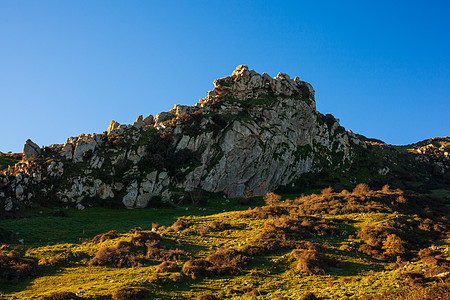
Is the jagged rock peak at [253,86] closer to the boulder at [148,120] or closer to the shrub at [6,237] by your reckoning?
the boulder at [148,120]

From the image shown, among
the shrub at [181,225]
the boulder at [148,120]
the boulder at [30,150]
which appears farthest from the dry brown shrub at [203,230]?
the boulder at [148,120]

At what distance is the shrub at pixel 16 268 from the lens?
864 inches

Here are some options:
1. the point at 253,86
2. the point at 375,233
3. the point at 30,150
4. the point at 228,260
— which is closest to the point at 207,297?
the point at 228,260

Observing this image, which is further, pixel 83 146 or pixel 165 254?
pixel 83 146

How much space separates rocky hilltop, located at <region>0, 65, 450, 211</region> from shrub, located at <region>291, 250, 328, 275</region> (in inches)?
1854

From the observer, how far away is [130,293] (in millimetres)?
17922

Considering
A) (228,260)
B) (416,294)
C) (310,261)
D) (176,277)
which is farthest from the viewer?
(228,260)

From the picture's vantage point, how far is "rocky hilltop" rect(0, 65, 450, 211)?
6338 centimetres

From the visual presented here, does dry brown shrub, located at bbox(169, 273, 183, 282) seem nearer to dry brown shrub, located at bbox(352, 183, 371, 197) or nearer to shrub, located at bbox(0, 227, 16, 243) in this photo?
shrub, located at bbox(0, 227, 16, 243)

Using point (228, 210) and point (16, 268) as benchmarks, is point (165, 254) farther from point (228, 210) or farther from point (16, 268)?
point (228, 210)

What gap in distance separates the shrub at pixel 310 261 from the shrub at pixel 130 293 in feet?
40.7

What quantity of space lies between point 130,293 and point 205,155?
61.2 m

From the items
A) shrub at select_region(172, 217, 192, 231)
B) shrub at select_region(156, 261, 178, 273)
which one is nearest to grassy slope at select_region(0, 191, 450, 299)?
shrub at select_region(156, 261, 178, 273)

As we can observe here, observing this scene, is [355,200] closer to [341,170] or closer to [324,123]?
[341,170]
